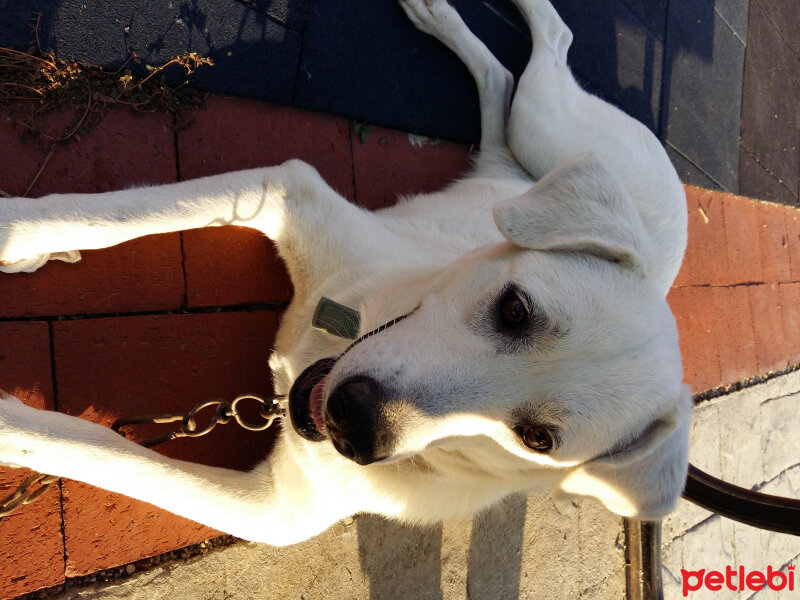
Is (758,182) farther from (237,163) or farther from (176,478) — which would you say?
(176,478)

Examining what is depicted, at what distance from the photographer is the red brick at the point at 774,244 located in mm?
5332

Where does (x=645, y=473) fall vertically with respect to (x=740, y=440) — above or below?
above

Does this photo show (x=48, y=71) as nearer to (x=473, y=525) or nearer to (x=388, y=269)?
(x=388, y=269)

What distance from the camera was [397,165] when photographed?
2.91m

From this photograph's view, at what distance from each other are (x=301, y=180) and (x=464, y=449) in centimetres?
106

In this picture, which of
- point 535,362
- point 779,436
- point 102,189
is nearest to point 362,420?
point 535,362

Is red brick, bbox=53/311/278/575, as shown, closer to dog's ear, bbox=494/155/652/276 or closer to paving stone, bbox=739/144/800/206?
dog's ear, bbox=494/155/652/276

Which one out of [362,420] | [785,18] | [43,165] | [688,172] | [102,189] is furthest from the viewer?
[785,18]

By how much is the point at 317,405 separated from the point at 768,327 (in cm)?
494

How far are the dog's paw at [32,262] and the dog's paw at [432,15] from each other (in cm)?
191

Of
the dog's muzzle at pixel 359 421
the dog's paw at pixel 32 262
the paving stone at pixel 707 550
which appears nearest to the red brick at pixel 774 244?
the paving stone at pixel 707 550

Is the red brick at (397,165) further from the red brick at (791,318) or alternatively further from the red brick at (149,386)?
the red brick at (791,318)

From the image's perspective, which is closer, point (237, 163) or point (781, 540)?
point (237, 163)

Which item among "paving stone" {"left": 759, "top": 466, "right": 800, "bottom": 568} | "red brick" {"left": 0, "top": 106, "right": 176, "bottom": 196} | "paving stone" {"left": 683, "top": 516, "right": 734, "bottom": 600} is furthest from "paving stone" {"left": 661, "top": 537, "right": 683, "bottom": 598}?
"red brick" {"left": 0, "top": 106, "right": 176, "bottom": 196}
